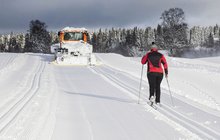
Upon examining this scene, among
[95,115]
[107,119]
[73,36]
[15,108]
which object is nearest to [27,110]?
[15,108]

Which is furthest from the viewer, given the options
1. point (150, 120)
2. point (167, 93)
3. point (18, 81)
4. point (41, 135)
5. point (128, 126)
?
point (18, 81)

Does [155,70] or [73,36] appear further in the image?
[73,36]

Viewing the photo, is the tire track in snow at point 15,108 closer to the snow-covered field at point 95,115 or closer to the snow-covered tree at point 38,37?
the snow-covered field at point 95,115

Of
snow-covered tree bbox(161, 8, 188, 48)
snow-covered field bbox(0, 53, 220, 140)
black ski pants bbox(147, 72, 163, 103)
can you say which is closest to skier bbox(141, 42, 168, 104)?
black ski pants bbox(147, 72, 163, 103)

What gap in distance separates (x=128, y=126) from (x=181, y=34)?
56.2 meters

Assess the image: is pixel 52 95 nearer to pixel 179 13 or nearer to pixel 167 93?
pixel 167 93

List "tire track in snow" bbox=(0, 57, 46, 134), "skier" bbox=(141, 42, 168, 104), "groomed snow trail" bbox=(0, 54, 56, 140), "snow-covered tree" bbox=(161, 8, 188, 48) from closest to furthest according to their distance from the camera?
"groomed snow trail" bbox=(0, 54, 56, 140)
"tire track in snow" bbox=(0, 57, 46, 134)
"skier" bbox=(141, 42, 168, 104)
"snow-covered tree" bbox=(161, 8, 188, 48)

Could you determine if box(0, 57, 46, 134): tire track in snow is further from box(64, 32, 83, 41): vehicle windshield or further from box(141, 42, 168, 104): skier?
box(64, 32, 83, 41): vehicle windshield

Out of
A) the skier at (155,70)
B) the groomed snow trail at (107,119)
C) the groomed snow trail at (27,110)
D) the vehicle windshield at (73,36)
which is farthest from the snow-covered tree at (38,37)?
the skier at (155,70)

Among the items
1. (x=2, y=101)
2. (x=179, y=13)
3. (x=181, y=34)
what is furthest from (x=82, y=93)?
(x=179, y=13)

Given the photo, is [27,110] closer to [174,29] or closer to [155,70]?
[155,70]

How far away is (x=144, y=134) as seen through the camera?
298 inches

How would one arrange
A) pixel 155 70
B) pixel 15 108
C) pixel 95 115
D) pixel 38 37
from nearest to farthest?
pixel 95 115
pixel 15 108
pixel 155 70
pixel 38 37

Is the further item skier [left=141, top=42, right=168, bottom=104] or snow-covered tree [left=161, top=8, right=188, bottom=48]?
snow-covered tree [left=161, top=8, right=188, bottom=48]
